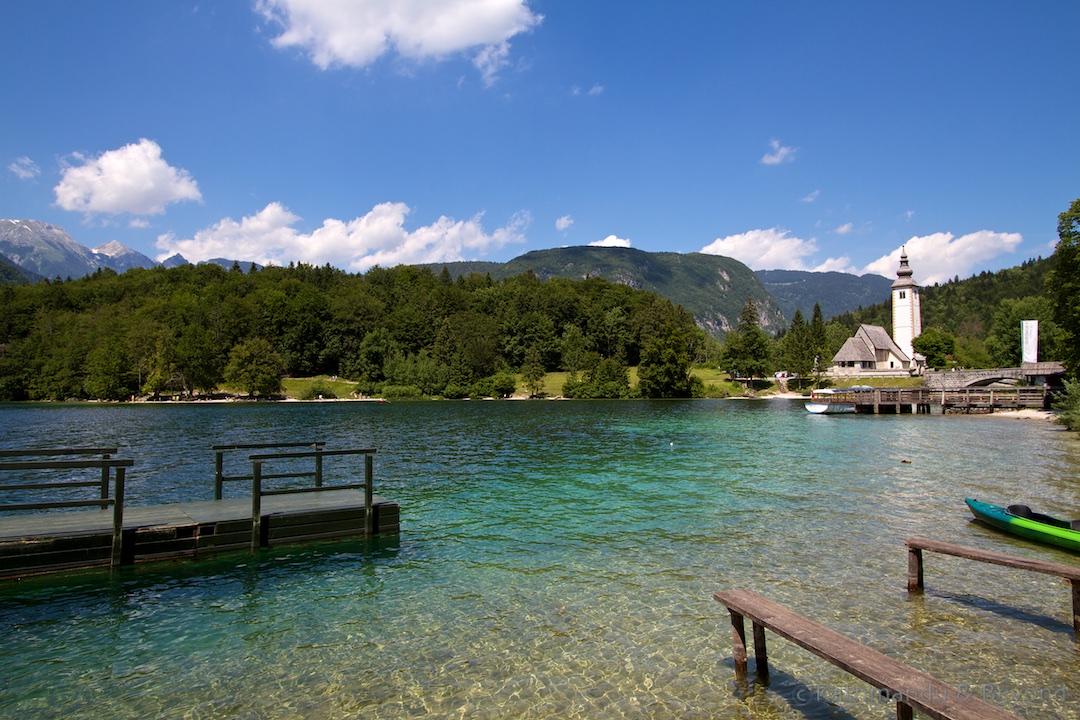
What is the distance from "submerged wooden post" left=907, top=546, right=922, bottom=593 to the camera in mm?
11781

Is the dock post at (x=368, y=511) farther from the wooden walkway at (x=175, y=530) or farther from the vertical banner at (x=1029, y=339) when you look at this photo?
the vertical banner at (x=1029, y=339)

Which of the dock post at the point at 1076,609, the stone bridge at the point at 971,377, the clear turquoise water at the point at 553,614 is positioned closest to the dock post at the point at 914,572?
the clear turquoise water at the point at 553,614

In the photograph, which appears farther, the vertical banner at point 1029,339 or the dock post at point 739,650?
the vertical banner at point 1029,339

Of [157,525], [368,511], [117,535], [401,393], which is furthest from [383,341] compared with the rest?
[117,535]

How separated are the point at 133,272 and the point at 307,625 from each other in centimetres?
21115

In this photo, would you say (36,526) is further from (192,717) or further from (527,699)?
(527,699)

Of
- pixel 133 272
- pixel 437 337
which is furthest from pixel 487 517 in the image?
pixel 133 272

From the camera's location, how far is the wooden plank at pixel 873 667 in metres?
5.21

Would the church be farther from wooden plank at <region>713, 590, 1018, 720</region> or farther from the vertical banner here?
wooden plank at <region>713, 590, 1018, 720</region>

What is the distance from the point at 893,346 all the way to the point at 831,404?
71187mm

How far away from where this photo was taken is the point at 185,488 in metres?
23.9

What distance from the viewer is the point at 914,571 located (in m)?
11.9

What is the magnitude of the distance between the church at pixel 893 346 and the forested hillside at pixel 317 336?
33.0 metres

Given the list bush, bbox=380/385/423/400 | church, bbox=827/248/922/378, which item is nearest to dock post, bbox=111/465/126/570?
bush, bbox=380/385/423/400
